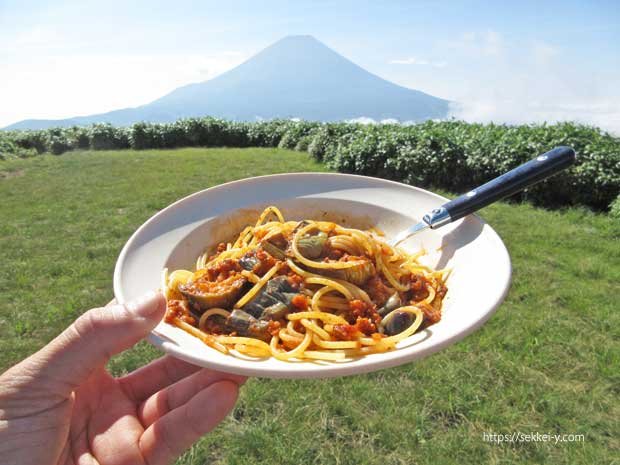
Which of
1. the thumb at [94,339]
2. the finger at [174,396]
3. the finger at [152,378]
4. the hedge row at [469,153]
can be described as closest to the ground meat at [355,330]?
the finger at [174,396]

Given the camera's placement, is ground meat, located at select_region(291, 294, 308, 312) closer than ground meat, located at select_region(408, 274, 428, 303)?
Yes

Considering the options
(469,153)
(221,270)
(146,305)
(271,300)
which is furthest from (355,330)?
(469,153)

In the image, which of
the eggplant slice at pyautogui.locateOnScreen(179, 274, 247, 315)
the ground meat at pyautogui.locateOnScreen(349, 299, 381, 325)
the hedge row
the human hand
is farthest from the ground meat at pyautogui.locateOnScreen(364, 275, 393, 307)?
the hedge row

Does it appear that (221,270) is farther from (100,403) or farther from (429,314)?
(429,314)

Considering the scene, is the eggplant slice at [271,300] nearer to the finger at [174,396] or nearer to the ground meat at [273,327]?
the ground meat at [273,327]

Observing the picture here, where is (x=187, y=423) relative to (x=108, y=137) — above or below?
below

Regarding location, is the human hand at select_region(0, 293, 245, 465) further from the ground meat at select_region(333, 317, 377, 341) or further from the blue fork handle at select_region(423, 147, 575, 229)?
the blue fork handle at select_region(423, 147, 575, 229)

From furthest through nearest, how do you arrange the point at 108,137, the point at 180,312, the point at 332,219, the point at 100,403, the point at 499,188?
the point at 108,137 → the point at 332,219 → the point at 499,188 → the point at 100,403 → the point at 180,312
